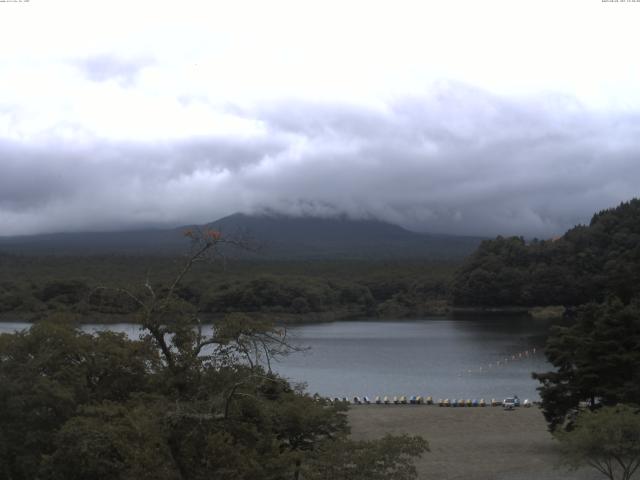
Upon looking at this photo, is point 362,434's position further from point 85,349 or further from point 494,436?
point 85,349

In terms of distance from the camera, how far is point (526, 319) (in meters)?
74.5

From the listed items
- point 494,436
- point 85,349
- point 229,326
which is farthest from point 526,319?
point 229,326

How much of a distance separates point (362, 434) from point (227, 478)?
16683mm

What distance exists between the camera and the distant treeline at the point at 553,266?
84.7 m

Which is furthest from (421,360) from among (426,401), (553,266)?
(553,266)

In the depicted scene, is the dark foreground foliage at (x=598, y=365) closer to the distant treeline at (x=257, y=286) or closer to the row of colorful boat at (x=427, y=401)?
the row of colorful boat at (x=427, y=401)

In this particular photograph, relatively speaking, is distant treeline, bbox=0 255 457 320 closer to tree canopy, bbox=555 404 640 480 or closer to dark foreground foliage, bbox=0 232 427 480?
dark foreground foliage, bbox=0 232 427 480

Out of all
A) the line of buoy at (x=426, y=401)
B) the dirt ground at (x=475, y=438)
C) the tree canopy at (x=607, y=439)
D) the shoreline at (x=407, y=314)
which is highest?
the tree canopy at (x=607, y=439)

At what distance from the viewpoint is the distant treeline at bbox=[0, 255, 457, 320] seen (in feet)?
247

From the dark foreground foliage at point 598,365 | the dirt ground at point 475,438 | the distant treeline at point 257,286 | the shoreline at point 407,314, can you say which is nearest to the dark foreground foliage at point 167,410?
the dirt ground at point 475,438

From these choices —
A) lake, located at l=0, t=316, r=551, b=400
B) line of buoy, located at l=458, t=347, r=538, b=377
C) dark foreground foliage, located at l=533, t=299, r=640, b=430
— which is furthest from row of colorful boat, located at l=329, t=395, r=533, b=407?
dark foreground foliage, located at l=533, t=299, r=640, b=430

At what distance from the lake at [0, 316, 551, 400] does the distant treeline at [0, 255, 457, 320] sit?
862 cm

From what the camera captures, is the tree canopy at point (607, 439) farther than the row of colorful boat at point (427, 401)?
No

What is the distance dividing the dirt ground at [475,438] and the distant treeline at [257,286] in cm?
4156
